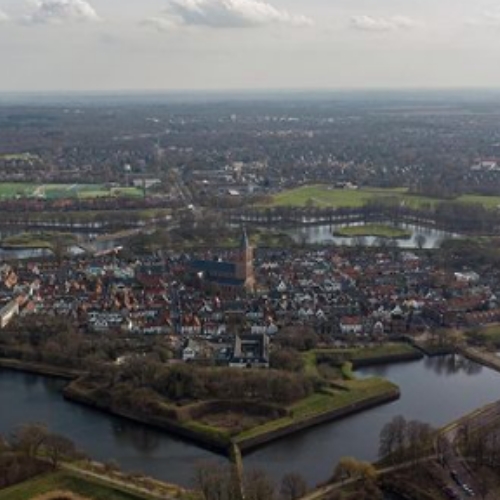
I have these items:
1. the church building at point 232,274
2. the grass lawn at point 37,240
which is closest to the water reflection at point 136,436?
the church building at point 232,274

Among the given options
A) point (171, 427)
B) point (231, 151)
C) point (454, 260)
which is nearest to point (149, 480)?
point (171, 427)

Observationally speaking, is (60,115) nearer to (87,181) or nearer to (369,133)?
(369,133)

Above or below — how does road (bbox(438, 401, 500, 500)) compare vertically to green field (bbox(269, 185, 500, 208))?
below

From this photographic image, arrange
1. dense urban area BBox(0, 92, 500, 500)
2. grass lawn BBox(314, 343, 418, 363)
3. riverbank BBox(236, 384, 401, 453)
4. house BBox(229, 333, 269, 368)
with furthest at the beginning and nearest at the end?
grass lawn BBox(314, 343, 418, 363) < house BBox(229, 333, 269, 368) < riverbank BBox(236, 384, 401, 453) < dense urban area BBox(0, 92, 500, 500)

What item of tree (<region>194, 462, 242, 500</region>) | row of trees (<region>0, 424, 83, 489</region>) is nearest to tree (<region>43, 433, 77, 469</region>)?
row of trees (<region>0, 424, 83, 489</region>)

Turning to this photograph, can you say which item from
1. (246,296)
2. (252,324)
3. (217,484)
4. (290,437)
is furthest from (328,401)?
(246,296)

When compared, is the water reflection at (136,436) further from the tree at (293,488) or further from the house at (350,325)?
the house at (350,325)

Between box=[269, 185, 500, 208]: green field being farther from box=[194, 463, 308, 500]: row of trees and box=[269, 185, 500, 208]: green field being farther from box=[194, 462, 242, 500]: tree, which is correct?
box=[194, 462, 242, 500]: tree
